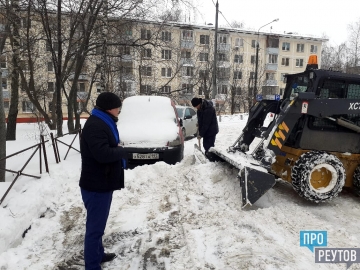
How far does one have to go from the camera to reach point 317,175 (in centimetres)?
487

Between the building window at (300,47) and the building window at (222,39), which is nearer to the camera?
the building window at (222,39)

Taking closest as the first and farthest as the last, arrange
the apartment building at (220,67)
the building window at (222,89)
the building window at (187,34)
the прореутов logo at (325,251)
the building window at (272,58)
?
the прореутов logo at (325,251)
the apartment building at (220,67)
the building window at (187,34)
the building window at (222,89)
the building window at (272,58)

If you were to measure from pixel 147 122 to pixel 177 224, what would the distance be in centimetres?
415

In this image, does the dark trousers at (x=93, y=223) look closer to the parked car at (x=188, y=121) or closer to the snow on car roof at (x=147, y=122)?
the snow on car roof at (x=147, y=122)

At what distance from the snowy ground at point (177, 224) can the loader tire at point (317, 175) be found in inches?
10.2

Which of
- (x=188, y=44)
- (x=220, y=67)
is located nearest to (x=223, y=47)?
(x=220, y=67)

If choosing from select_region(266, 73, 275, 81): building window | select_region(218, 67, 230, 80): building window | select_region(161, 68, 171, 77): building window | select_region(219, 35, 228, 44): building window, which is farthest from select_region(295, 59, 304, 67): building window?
select_region(161, 68, 171, 77): building window

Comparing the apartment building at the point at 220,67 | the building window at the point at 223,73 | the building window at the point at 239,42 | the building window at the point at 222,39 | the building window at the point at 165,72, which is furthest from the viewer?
the building window at the point at 239,42

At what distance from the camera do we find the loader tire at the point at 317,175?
4.62 meters

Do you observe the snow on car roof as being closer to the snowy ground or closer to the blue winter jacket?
the blue winter jacket

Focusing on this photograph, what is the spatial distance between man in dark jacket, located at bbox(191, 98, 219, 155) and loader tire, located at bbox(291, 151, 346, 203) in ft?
9.56

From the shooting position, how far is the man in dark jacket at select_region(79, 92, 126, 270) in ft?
9.21

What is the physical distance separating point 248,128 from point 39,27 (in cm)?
1182

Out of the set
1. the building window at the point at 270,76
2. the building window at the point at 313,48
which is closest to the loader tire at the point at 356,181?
the building window at the point at 270,76
